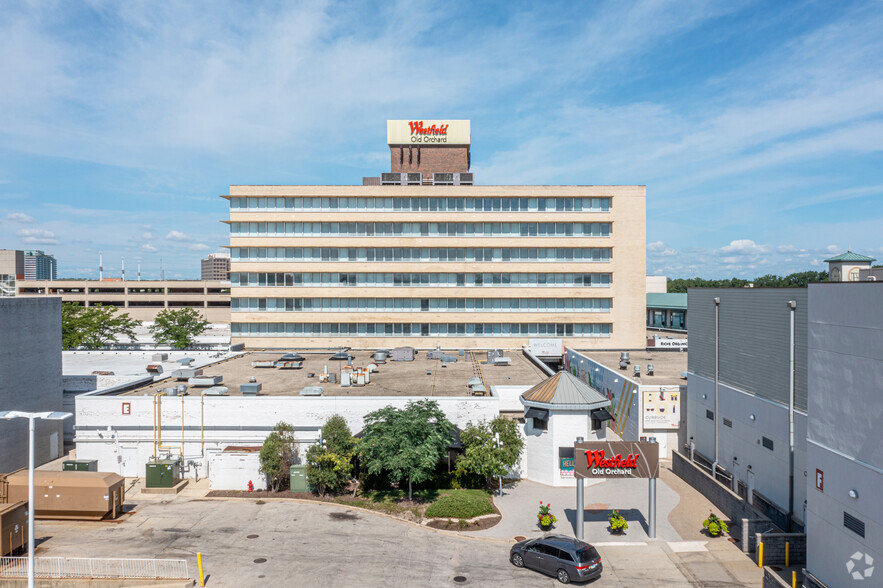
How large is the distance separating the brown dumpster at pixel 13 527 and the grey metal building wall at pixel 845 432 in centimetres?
3330

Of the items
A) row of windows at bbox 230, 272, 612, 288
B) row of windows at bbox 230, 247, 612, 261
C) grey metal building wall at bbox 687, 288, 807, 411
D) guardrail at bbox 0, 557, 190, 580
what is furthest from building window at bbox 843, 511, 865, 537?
row of windows at bbox 230, 247, 612, 261

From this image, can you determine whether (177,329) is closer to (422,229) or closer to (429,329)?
(429,329)

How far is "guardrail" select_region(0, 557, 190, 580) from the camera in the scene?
21.7m

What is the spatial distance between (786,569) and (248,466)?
27885 millimetres

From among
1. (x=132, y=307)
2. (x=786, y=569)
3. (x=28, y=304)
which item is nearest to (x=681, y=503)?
(x=786, y=569)

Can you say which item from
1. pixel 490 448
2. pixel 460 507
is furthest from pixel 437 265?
Result: pixel 460 507

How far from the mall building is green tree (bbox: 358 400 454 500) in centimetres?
4358

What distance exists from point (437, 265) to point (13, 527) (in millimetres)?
55562

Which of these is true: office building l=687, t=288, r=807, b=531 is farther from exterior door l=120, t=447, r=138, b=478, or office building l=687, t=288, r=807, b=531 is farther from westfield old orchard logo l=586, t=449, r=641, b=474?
exterior door l=120, t=447, r=138, b=478

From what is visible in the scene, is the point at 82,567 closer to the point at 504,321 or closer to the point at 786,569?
the point at 786,569

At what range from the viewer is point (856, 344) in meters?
18.7

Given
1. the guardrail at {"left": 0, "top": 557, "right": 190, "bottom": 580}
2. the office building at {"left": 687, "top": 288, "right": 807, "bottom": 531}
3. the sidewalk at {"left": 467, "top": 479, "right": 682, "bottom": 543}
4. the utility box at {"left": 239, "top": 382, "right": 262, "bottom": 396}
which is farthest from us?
the utility box at {"left": 239, "top": 382, "right": 262, "bottom": 396}

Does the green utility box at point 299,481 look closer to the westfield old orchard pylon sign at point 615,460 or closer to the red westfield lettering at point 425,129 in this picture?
the westfield old orchard pylon sign at point 615,460

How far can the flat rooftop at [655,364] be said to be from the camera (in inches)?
1722
